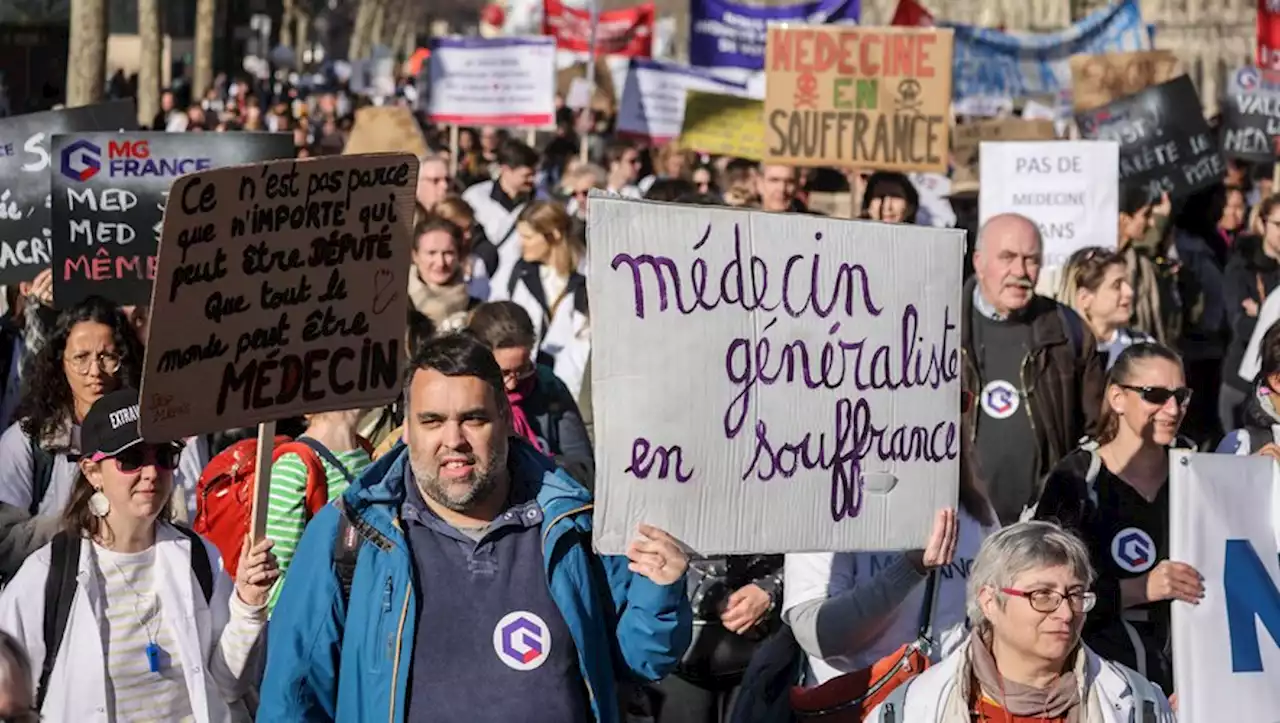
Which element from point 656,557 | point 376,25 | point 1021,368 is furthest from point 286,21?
point 656,557

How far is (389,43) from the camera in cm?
9194

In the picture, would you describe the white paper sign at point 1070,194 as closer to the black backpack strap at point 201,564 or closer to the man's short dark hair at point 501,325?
the man's short dark hair at point 501,325

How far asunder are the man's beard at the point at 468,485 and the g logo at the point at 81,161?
4.07 meters

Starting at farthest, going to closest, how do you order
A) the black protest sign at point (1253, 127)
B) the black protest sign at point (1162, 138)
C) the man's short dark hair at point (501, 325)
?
the black protest sign at point (1253, 127) → the black protest sign at point (1162, 138) → the man's short dark hair at point (501, 325)

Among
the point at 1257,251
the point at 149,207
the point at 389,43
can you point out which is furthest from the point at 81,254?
the point at 389,43

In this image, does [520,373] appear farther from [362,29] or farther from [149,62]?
[362,29]

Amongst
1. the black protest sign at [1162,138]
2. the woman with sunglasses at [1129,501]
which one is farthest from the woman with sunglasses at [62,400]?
the black protest sign at [1162,138]

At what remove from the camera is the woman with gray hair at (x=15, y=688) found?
349 cm

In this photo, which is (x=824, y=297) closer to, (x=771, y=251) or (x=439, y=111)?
(x=771, y=251)

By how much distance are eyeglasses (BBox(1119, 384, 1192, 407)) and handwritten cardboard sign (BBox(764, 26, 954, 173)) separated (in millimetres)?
5824

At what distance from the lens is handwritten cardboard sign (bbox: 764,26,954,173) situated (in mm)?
12273

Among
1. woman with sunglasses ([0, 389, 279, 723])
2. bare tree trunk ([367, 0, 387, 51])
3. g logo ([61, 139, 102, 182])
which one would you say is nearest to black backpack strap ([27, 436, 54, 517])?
woman with sunglasses ([0, 389, 279, 723])

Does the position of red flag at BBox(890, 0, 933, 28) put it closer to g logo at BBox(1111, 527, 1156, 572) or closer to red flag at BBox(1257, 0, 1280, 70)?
red flag at BBox(1257, 0, 1280, 70)

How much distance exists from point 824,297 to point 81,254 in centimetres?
388
